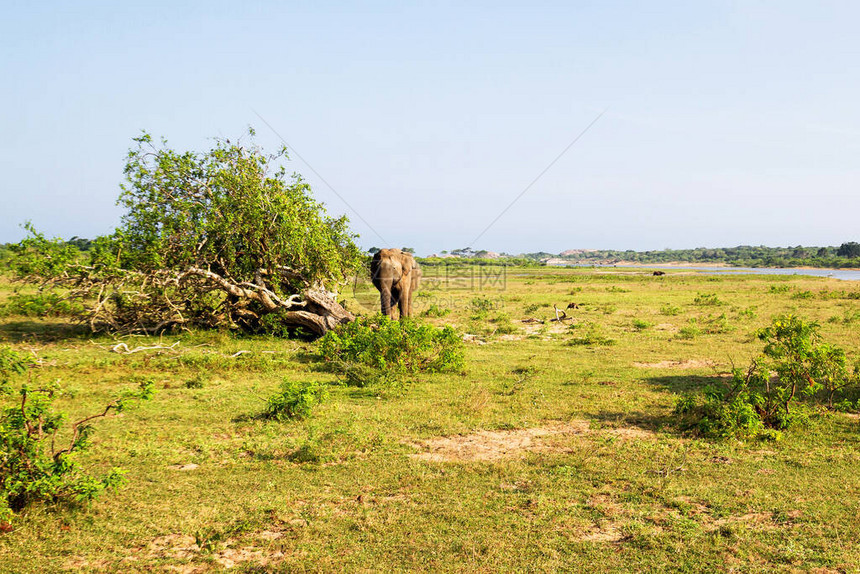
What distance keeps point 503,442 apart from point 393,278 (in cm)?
1009

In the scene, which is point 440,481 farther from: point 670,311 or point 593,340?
point 670,311

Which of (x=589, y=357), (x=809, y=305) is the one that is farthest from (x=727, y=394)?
(x=809, y=305)

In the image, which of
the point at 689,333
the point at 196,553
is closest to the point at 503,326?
the point at 689,333

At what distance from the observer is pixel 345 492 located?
18.8 ft

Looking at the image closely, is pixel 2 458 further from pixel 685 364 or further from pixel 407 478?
pixel 685 364

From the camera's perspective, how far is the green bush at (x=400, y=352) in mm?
11023

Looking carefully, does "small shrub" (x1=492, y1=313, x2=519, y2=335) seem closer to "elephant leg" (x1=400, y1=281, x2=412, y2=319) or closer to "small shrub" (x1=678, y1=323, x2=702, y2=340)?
"elephant leg" (x1=400, y1=281, x2=412, y2=319)

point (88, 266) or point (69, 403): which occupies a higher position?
point (88, 266)

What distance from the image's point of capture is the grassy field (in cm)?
453

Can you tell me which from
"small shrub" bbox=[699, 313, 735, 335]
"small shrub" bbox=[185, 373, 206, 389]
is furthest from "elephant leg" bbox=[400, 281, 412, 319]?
"small shrub" bbox=[699, 313, 735, 335]

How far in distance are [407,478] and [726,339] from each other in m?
12.8

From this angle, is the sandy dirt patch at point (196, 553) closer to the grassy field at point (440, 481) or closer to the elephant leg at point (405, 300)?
the grassy field at point (440, 481)

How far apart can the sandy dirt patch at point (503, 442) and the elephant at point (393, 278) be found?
9460 millimetres

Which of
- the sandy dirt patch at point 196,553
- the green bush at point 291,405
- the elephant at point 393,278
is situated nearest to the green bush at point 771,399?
the green bush at point 291,405
